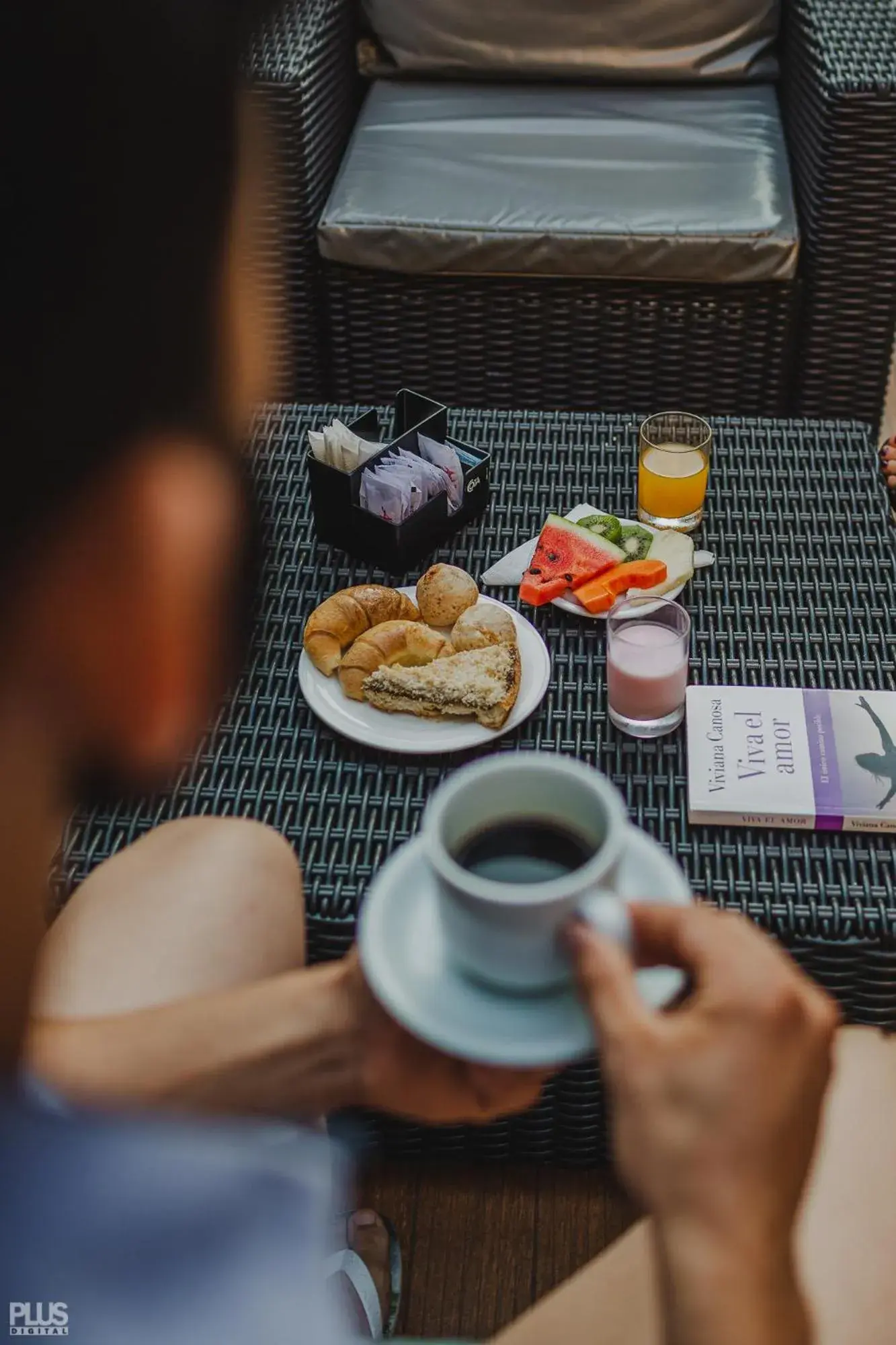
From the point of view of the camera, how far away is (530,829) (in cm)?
70

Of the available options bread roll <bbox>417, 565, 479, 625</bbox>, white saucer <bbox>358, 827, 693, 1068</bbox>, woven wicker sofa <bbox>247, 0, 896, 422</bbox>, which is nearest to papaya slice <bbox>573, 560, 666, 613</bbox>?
bread roll <bbox>417, 565, 479, 625</bbox>

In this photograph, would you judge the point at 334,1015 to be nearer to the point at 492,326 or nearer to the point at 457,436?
the point at 457,436

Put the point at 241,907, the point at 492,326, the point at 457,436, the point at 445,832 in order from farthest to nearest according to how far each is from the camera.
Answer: the point at 492,326 → the point at 457,436 → the point at 241,907 → the point at 445,832

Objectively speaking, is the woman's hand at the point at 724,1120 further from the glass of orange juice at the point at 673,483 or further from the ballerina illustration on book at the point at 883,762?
the glass of orange juice at the point at 673,483

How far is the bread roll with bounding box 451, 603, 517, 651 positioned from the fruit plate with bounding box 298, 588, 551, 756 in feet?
0.09

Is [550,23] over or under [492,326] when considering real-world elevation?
over

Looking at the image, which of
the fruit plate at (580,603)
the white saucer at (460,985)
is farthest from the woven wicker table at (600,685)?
the white saucer at (460,985)

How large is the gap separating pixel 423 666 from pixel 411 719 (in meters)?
0.06

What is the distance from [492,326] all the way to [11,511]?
1.72 m

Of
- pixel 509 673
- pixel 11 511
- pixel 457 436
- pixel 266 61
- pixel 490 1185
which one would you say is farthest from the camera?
pixel 266 61

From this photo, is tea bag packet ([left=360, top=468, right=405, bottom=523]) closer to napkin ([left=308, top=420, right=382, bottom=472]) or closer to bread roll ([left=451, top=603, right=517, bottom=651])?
napkin ([left=308, top=420, right=382, bottom=472])

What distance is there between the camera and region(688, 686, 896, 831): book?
1091 millimetres

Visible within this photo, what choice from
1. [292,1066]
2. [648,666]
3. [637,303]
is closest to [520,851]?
[292,1066]

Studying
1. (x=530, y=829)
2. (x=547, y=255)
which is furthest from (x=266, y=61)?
(x=530, y=829)
